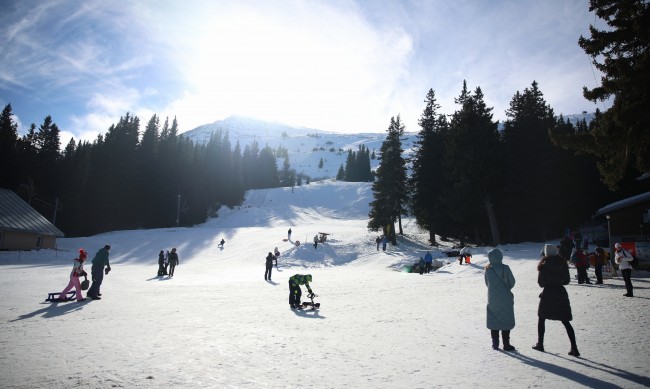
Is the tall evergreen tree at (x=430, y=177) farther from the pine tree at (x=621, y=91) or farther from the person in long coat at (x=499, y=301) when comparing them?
the person in long coat at (x=499, y=301)

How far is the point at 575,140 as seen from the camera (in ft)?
40.3

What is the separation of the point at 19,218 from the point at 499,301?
45449mm

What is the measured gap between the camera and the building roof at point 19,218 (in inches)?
1333

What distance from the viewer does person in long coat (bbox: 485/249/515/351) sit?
657 centimetres

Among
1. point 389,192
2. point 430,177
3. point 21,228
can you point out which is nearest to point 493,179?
point 430,177

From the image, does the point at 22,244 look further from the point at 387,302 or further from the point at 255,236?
the point at 387,302

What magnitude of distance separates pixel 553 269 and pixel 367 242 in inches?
1337

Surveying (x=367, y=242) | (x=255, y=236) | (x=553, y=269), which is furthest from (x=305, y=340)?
(x=255, y=236)

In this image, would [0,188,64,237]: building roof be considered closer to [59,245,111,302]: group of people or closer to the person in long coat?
[59,245,111,302]: group of people

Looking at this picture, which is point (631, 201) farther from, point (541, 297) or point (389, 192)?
point (389, 192)

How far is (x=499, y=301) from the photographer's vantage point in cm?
671

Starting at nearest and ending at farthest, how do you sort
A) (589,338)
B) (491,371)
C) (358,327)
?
(491,371) → (589,338) → (358,327)

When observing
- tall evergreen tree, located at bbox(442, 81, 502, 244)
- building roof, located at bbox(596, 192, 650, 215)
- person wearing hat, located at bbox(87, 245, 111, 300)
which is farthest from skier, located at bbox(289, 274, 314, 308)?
tall evergreen tree, located at bbox(442, 81, 502, 244)

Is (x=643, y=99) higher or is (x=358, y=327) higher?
(x=643, y=99)
